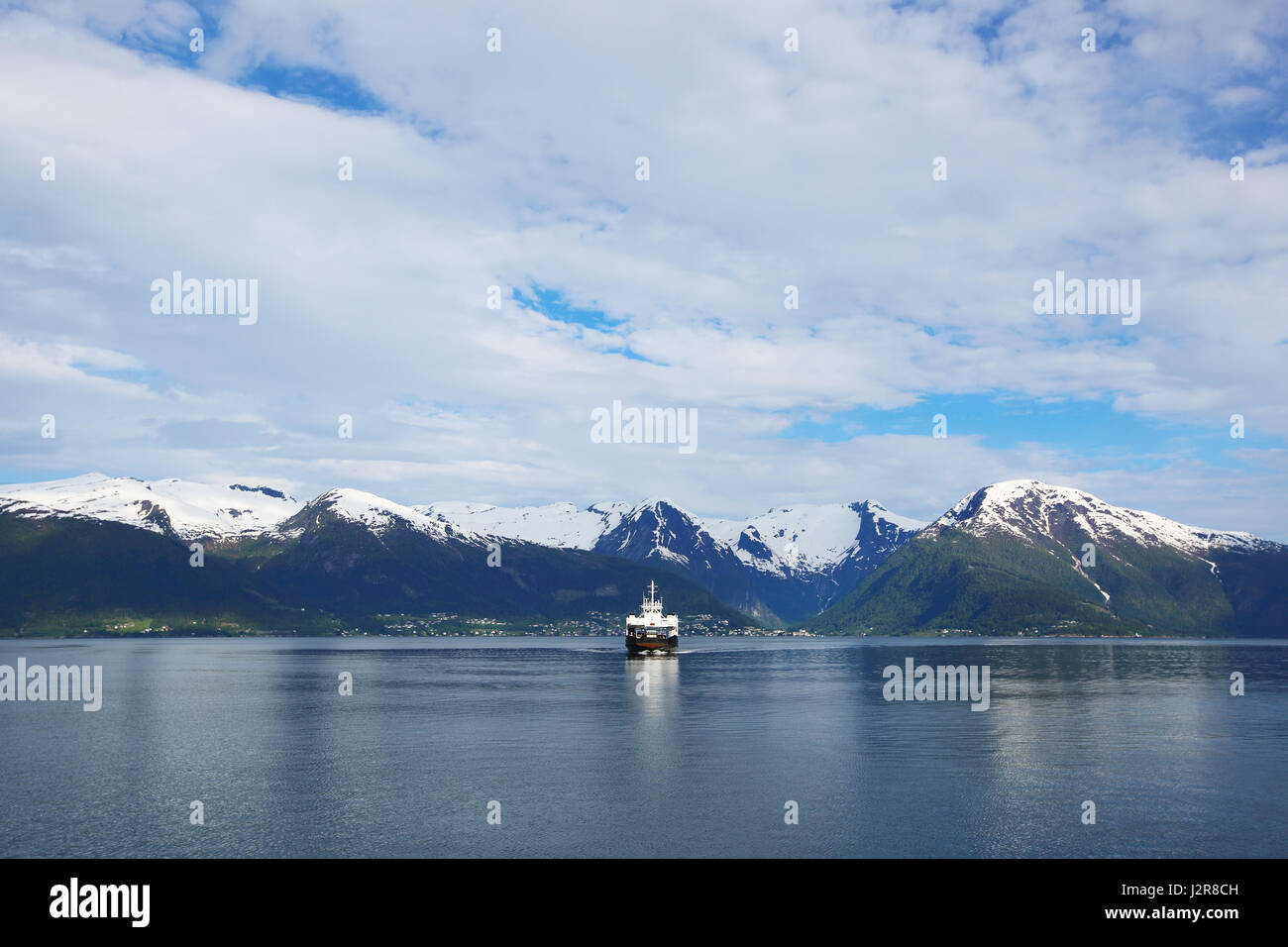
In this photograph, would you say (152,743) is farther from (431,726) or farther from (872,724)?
(872,724)

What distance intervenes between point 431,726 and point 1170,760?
75.3m

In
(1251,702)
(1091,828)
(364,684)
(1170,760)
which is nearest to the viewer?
(1091,828)

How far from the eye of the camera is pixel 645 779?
71562mm

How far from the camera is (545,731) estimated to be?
100938mm

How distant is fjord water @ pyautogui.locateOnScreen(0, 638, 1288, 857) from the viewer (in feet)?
174

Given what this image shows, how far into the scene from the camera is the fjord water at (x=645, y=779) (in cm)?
5319

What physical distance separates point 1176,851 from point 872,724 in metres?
57.0

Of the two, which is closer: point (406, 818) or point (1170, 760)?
point (406, 818)
